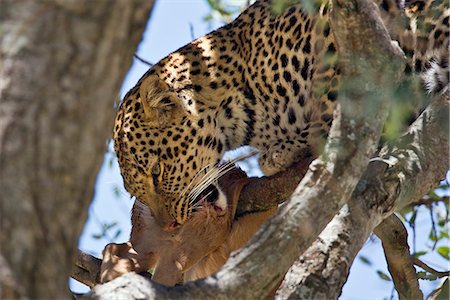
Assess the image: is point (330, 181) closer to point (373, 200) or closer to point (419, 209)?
point (373, 200)

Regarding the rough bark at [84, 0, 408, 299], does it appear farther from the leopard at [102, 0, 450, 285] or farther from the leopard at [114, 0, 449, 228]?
the leopard at [114, 0, 449, 228]

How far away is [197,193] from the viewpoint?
664 cm

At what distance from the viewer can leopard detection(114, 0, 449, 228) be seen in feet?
21.0

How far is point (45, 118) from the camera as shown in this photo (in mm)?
2443

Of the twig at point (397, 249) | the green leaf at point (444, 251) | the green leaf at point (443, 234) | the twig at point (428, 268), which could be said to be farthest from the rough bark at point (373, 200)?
the green leaf at point (443, 234)

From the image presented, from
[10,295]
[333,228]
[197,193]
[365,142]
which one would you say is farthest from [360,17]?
[197,193]

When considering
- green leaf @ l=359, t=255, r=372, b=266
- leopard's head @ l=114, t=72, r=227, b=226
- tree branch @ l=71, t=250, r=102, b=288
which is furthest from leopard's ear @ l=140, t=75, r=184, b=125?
green leaf @ l=359, t=255, r=372, b=266

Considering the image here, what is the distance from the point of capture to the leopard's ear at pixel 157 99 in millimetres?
6695

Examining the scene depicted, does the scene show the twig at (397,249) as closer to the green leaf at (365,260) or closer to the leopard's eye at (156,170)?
the green leaf at (365,260)

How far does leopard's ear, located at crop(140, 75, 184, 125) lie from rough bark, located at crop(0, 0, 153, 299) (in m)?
4.19

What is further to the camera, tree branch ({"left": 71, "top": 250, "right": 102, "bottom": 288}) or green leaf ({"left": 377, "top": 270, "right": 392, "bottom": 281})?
green leaf ({"left": 377, "top": 270, "right": 392, "bottom": 281})

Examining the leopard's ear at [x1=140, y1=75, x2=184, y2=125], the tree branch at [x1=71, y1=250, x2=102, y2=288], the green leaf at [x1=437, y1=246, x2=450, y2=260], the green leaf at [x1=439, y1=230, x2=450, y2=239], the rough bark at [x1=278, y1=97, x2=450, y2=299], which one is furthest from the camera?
the green leaf at [x1=439, y1=230, x2=450, y2=239]

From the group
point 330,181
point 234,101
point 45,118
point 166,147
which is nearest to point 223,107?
point 234,101

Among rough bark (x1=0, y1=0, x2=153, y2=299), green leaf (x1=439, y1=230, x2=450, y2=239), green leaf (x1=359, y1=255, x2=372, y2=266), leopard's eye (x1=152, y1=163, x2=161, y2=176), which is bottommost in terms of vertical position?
rough bark (x1=0, y1=0, x2=153, y2=299)
